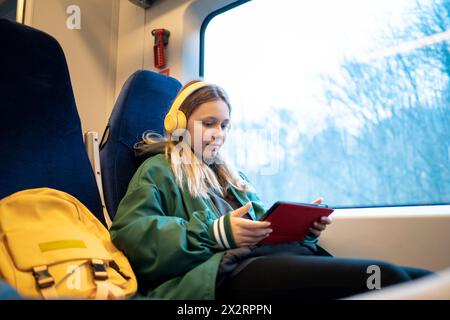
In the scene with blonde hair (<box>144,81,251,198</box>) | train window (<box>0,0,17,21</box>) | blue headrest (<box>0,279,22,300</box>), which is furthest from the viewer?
train window (<box>0,0,17,21</box>)

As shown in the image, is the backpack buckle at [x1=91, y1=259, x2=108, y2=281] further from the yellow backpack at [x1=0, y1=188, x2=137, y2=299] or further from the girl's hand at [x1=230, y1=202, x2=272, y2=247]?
the girl's hand at [x1=230, y1=202, x2=272, y2=247]

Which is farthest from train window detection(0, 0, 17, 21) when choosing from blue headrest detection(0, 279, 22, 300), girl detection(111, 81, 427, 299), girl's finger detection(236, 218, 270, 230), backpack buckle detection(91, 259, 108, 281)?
blue headrest detection(0, 279, 22, 300)

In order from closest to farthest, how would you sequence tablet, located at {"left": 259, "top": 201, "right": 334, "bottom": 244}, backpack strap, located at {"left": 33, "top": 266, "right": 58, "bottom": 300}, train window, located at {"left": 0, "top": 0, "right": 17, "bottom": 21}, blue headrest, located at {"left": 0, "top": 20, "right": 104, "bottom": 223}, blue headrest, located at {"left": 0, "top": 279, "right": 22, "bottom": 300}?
blue headrest, located at {"left": 0, "top": 279, "right": 22, "bottom": 300}, backpack strap, located at {"left": 33, "top": 266, "right": 58, "bottom": 300}, tablet, located at {"left": 259, "top": 201, "right": 334, "bottom": 244}, blue headrest, located at {"left": 0, "top": 20, "right": 104, "bottom": 223}, train window, located at {"left": 0, "top": 0, "right": 17, "bottom": 21}

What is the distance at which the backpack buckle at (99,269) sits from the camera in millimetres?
792

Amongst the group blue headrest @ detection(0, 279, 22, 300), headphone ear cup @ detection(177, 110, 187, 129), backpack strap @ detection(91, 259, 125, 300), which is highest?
headphone ear cup @ detection(177, 110, 187, 129)

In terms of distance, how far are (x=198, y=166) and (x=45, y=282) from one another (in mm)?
563

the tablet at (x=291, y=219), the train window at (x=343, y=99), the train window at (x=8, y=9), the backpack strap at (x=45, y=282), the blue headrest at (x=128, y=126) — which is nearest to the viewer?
the backpack strap at (x=45, y=282)

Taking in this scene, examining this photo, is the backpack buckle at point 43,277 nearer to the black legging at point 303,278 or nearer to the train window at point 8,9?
the black legging at point 303,278

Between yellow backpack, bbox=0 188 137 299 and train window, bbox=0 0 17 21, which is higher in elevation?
train window, bbox=0 0 17 21

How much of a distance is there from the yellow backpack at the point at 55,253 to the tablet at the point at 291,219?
0.35 meters

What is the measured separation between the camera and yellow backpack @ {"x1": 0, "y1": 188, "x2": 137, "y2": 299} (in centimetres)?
74

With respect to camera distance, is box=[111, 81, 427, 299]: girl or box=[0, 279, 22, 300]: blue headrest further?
box=[111, 81, 427, 299]: girl

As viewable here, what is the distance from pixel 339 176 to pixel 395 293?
1088 mm

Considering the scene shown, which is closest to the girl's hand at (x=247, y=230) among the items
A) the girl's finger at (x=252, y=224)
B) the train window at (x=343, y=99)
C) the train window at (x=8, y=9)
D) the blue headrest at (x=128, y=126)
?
the girl's finger at (x=252, y=224)
